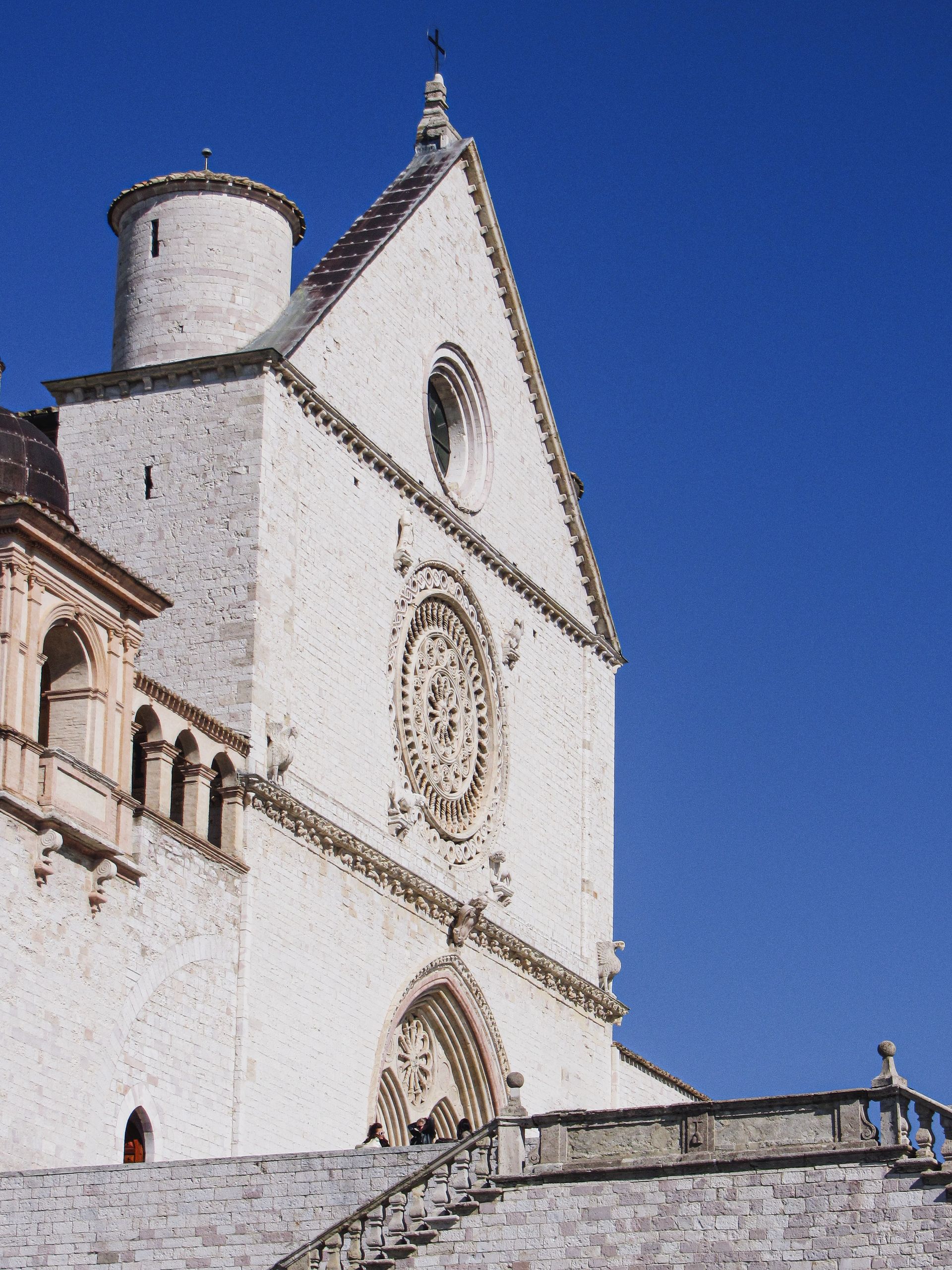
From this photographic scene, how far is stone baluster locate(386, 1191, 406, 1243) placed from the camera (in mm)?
25203

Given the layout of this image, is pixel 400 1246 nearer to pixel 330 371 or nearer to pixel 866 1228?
pixel 866 1228

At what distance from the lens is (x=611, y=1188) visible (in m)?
25.4

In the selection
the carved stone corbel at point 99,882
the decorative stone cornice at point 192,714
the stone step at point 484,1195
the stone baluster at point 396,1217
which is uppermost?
the decorative stone cornice at point 192,714

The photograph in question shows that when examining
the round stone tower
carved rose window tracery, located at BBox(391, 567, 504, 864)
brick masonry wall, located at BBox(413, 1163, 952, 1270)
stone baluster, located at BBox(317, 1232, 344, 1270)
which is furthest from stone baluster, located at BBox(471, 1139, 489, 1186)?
the round stone tower


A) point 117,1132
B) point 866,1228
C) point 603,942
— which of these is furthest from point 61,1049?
point 603,942

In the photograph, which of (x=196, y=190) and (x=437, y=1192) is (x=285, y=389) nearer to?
(x=196, y=190)

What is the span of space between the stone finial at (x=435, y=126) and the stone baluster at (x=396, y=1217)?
836 inches

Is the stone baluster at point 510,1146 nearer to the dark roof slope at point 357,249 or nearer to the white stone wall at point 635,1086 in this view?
the dark roof slope at point 357,249

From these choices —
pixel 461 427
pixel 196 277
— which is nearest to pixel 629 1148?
pixel 196 277

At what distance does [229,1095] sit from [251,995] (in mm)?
1297

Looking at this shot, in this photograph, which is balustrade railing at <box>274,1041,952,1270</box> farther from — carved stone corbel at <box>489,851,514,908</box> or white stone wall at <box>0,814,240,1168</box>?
carved stone corbel at <box>489,851,514,908</box>

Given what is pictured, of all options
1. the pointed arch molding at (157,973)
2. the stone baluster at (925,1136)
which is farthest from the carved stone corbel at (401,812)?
the stone baluster at (925,1136)

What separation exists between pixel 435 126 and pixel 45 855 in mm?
18113

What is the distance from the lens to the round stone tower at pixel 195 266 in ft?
121
